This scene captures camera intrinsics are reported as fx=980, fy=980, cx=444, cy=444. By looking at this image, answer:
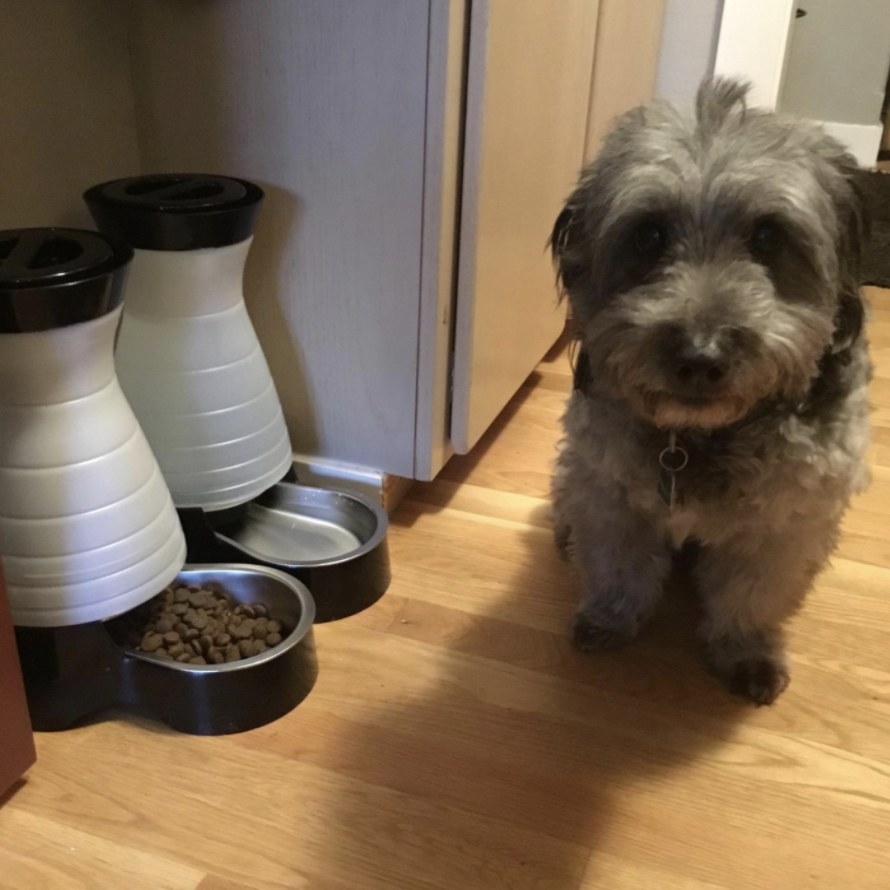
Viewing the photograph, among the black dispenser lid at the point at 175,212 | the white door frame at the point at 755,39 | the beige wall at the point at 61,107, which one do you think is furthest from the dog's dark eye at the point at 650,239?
the white door frame at the point at 755,39

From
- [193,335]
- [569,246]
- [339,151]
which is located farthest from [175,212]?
[569,246]

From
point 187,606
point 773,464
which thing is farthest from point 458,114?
point 187,606

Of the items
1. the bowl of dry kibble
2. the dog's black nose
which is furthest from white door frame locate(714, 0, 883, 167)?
the bowl of dry kibble

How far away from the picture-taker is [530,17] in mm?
1345

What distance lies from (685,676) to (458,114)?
0.76 m

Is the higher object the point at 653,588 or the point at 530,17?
the point at 530,17

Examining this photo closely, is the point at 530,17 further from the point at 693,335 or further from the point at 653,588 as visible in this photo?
the point at 653,588

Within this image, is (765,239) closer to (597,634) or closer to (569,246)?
(569,246)

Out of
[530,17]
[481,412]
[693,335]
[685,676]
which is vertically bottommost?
[685,676]

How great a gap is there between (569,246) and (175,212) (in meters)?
0.44

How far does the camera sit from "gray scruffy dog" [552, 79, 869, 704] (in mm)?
924

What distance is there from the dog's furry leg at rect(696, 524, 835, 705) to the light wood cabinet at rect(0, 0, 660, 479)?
1.50 ft

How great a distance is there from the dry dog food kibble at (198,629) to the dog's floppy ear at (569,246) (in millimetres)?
535

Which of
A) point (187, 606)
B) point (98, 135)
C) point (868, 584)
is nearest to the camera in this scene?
point (187, 606)
